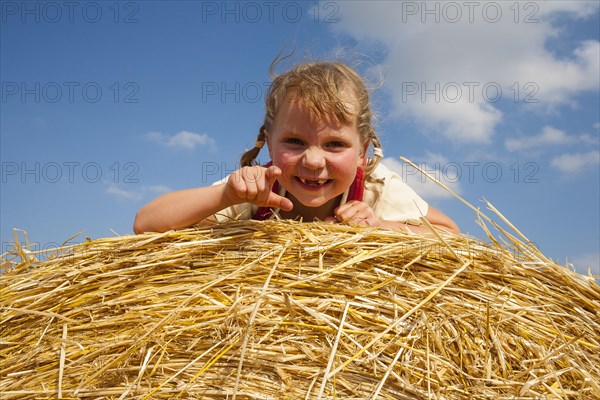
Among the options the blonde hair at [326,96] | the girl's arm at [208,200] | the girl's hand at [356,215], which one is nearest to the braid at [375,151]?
the blonde hair at [326,96]

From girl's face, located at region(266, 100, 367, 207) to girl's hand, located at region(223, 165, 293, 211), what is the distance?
48 centimetres

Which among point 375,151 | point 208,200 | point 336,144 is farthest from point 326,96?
point 208,200

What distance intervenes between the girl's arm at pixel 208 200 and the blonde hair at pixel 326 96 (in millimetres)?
606

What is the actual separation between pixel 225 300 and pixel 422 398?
587 mm

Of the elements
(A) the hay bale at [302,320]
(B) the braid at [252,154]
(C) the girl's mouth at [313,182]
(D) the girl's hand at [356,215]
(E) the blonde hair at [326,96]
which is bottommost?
(A) the hay bale at [302,320]

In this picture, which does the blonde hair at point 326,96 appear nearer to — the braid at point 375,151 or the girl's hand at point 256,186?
the braid at point 375,151

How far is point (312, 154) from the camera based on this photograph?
7.85 ft

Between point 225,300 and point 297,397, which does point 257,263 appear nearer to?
point 225,300

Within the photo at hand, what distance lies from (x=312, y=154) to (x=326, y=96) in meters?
0.29

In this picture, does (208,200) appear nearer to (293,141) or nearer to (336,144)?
(293,141)

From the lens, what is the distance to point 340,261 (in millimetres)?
1739

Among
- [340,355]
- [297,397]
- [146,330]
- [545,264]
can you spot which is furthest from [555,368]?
[146,330]

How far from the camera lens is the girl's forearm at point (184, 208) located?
7.00ft

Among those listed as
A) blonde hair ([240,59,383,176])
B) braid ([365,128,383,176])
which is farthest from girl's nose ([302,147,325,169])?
braid ([365,128,383,176])
